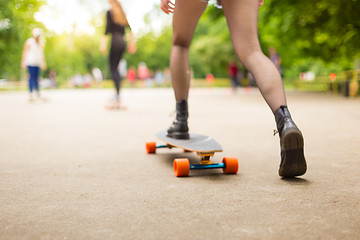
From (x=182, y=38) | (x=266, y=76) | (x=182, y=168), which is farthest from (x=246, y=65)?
(x=182, y=168)

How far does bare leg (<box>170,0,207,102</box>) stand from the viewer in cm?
287

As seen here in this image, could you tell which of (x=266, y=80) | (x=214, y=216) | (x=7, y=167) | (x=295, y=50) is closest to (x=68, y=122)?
(x=7, y=167)

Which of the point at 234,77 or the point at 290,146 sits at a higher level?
the point at 234,77

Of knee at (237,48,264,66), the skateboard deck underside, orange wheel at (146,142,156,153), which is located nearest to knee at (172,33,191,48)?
knee at (237,48,264,66)

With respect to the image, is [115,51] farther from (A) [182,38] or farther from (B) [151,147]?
(A) [182,38]

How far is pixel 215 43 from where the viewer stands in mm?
40875

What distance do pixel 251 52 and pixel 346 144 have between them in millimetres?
1894

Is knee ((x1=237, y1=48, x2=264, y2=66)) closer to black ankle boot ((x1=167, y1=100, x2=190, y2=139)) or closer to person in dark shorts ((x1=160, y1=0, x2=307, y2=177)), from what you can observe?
person in dark shorts ((x1=160, y1=0, x2=307, y2=177))

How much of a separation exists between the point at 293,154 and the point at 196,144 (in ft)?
2.73

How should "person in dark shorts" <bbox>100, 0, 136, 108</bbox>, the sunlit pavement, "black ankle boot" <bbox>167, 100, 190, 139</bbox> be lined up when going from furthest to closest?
"person in dark shorts" <bbox>100, 0, 136, 108</bbox>
"black ankle boot" <bbox>167, 100, 190, 139</bbox>
the sunlit pavement

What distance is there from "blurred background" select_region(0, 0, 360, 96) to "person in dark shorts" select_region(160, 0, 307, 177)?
10014 mm

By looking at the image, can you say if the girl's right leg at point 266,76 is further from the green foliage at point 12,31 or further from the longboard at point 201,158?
the green foliage at point 12,31

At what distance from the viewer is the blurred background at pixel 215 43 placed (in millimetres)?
14289

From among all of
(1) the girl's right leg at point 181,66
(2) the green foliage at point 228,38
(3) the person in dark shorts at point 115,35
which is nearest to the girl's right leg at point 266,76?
(1) the girl's right leg at point 181,66
